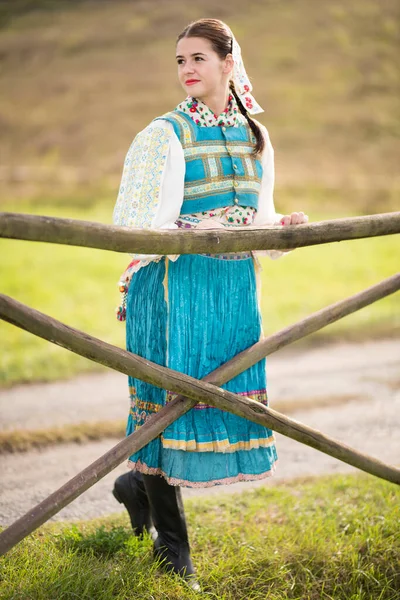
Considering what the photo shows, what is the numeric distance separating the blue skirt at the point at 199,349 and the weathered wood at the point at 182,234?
0.96 ft

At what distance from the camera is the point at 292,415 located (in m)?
5.73

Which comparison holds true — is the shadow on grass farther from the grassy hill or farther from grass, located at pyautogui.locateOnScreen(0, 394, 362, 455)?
the grassy hill

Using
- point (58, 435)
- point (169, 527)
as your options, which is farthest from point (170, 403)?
point (58, 435)

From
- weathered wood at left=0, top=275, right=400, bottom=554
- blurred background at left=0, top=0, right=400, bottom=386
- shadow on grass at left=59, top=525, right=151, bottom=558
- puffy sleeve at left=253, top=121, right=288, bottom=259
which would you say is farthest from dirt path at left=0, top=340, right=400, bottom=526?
blurred background at left=0, top=0, right=400, bottom=386

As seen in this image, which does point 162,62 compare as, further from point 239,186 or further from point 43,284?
point 239,186

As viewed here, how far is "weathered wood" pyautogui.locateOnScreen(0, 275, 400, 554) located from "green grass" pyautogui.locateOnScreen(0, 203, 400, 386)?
3.64 meters

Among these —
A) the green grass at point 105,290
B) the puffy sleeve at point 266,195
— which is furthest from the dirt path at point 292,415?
the puffy sleeve at point 266,195

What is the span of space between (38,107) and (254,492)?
12.1m

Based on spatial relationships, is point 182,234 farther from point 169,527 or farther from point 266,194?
point 169,527

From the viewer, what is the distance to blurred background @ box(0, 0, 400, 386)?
1194cm

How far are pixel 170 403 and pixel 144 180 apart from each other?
85cm

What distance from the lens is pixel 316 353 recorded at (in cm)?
747

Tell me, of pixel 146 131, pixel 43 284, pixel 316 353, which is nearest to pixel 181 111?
pixel 146 131

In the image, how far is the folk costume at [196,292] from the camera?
9.46ft
